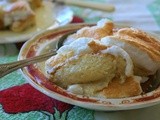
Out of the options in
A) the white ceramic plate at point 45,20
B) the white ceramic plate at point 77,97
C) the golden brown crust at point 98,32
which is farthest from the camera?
the white ceramic plate at point 45,20

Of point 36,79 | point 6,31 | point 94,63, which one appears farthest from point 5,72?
point 6,31

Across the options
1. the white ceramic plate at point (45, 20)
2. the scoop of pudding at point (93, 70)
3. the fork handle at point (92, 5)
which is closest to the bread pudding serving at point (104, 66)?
the scoop of pudding at point (93, 70)

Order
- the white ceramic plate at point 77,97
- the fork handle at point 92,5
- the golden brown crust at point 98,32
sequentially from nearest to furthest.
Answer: the white ceramic plate at point 77,97 → the golden brown crust at point 98,32 → the fork handle at point 92,5

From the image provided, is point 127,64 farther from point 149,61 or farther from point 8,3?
point 8,3

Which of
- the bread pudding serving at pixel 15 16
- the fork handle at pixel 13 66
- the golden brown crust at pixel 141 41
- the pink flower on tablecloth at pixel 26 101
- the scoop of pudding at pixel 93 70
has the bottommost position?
the pink flower on tablecloth at pixel 26 101

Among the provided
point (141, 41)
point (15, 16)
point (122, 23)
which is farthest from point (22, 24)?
point (141, 41)

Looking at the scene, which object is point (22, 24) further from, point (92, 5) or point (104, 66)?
point (104, 66)

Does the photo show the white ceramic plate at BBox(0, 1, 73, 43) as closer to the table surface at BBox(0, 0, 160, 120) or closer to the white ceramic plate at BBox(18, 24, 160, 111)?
the table surface at BBox(0, 0, 160, 120)

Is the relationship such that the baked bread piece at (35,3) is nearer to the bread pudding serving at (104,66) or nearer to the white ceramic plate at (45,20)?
the white ceramic plate at (45,20)

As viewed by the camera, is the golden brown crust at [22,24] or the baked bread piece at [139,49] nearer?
the baked bread piece at [139,49]

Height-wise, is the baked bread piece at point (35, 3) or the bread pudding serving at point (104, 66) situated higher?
the bread pudding serving at point (104, 66)
